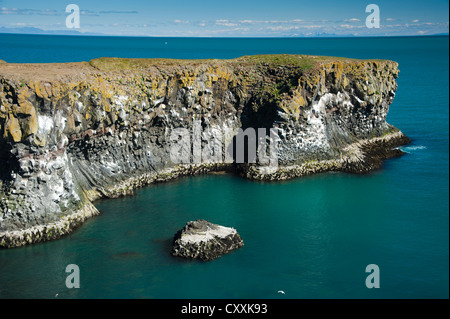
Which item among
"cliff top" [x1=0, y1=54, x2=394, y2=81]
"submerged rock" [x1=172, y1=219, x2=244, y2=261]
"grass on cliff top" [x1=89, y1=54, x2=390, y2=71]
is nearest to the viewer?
"submerged rock" [x1=172, y1=219, x2=244, y2=261]

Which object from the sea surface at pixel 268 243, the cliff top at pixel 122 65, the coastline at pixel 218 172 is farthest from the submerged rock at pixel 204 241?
the cliff top at pixel 122 65

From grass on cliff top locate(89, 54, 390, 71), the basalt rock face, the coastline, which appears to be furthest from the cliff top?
the coastline

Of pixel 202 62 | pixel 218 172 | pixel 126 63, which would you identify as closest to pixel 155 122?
pixel 126 63

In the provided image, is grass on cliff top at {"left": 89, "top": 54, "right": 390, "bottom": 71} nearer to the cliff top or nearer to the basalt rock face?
the cliff top

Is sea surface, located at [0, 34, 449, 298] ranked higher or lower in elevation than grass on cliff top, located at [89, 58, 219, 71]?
lower

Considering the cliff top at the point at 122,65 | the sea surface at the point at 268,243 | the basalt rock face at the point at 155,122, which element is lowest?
the sea surface at the point at 268,243

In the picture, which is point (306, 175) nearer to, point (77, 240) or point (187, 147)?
point (187, 147)

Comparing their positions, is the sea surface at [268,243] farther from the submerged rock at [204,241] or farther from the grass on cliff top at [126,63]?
the grass on cliff top at [126,63]
